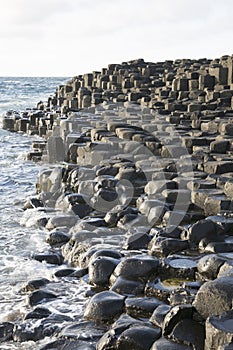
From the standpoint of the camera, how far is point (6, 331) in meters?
3.46

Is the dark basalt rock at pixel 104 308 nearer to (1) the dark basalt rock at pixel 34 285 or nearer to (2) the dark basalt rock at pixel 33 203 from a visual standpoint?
(1) the dark basalt rock at pixel 34 285

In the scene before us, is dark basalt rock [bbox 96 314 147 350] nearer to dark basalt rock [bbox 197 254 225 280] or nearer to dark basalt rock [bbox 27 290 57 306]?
dark basalt rock [bbox 197 254 225 280]

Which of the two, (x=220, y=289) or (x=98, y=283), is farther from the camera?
(x=98, y=283)

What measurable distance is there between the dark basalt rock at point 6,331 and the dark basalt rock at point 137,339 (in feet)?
2.55

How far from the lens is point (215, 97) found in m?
11.0

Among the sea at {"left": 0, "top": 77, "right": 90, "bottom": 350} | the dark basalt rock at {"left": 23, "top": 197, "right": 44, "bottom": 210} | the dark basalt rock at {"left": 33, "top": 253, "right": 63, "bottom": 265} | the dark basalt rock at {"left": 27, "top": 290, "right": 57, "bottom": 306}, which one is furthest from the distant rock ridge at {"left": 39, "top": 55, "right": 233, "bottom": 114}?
the dark basalt rock at {"left": 27, "top": 290, "right": 57, "bottom": 306}

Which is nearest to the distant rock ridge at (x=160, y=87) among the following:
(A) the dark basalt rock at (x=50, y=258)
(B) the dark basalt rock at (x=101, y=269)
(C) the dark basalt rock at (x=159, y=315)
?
(A) the dark basalt rock at (x=50, y=258)

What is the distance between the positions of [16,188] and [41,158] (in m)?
2.55

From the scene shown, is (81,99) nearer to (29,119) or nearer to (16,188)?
(29,119)

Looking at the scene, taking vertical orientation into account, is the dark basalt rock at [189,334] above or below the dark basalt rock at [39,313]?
above

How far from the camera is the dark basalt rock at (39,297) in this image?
388cm

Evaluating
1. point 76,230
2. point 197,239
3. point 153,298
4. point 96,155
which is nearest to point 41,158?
point 96,155

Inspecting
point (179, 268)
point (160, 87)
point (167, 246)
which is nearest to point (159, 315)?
point (179, 268)

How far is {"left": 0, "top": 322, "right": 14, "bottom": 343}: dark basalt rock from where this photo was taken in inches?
134
